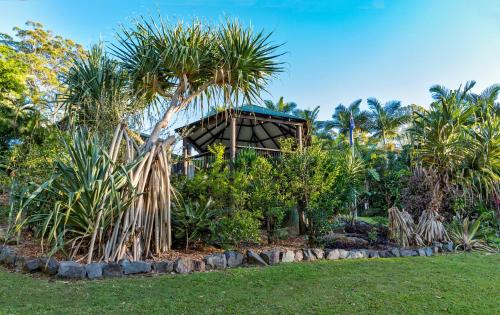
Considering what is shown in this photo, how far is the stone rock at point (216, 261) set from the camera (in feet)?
17.9

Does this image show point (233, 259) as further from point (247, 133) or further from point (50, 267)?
point (247, 133)

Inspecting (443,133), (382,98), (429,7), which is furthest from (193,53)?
(382,98)

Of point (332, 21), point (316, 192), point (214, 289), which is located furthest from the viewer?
point (332, 21)

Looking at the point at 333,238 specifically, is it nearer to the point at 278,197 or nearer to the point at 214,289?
the point at 278,197

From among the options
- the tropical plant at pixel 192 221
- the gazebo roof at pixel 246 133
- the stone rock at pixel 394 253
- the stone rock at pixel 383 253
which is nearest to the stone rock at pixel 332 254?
the stone rock at pixel 383 253

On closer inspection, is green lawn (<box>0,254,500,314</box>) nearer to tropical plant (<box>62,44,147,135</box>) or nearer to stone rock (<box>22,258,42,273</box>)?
stone rock (<box>22,258,42,273</box>)

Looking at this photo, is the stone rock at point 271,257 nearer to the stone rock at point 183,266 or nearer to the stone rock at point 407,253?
the stone rock at point 183,266

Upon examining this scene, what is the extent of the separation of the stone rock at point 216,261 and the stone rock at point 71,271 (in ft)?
5.76

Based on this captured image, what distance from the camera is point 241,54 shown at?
22.9 ft

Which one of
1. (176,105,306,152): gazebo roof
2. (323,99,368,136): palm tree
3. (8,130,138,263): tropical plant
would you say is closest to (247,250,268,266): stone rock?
(8,130,138,263): tropical plant

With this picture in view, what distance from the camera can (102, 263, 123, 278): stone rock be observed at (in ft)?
15.7

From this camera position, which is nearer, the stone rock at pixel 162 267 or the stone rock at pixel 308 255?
the stone rock at pixel 162 267

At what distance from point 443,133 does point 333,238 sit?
4.27 metres

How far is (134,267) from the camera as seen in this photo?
196 inches
